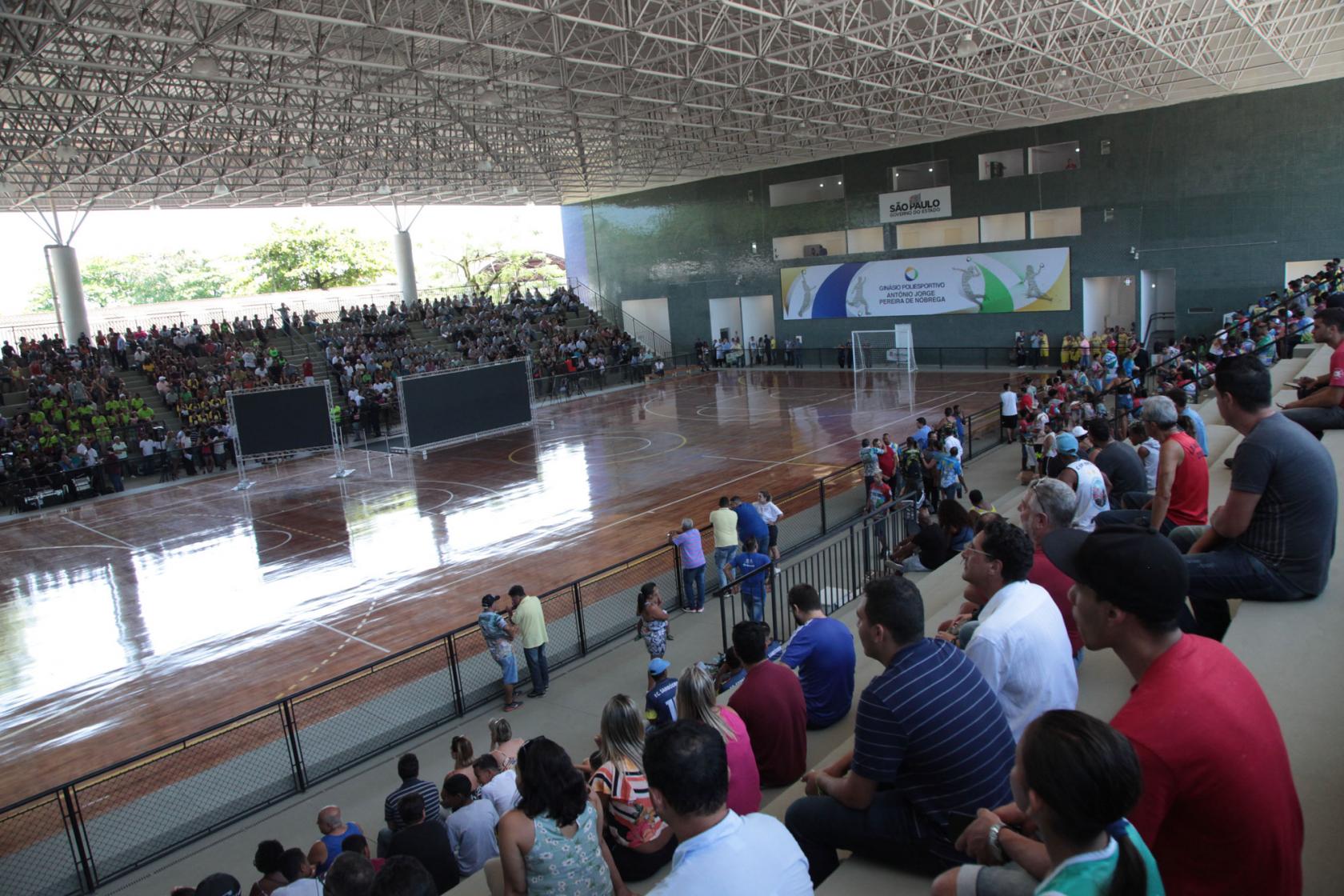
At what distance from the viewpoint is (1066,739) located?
188 centimetres

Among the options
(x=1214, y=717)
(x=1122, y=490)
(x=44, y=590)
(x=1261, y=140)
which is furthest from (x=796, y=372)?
(x=1214, y=717)

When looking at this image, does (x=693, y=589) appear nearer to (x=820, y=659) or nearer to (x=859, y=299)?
(x=820, y=659)

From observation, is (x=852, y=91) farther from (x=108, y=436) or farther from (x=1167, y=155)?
(x=108, y=436)

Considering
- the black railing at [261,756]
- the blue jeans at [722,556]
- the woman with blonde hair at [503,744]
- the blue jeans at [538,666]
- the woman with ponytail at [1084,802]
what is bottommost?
the black railing at [261,756]

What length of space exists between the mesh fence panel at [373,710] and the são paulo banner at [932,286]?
99.8ft

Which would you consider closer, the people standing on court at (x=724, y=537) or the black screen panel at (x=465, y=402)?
the people standing on court at (x=724, y=537)

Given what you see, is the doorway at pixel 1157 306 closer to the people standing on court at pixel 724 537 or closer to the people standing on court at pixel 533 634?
the people standing on court at pixel 724 537

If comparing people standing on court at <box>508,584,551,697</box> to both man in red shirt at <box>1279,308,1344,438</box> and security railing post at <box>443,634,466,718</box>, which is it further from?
man in red shirt at <box>1279,308,1344,438</box>

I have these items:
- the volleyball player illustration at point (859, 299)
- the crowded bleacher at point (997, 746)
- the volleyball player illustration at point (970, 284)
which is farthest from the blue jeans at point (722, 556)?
the volleyball player illustration at point (859, 299)

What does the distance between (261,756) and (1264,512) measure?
29.4ft

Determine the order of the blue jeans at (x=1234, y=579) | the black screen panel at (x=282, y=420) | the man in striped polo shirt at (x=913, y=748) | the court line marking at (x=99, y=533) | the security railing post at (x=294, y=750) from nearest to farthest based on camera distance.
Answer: the man in striped polo shirt at (x=913, y=748) < the blue jeans at (x=1234, y=579) < the security railing post at (x=294, y=750) < the court line marking at (x=99, y=533) < the black screen panel at (x=282, y=420)

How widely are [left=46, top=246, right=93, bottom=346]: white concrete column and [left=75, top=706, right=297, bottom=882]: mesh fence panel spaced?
30.4 meters

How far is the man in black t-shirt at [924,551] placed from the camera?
8922 millimetres

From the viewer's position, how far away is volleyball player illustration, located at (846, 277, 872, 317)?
39.2 meters
